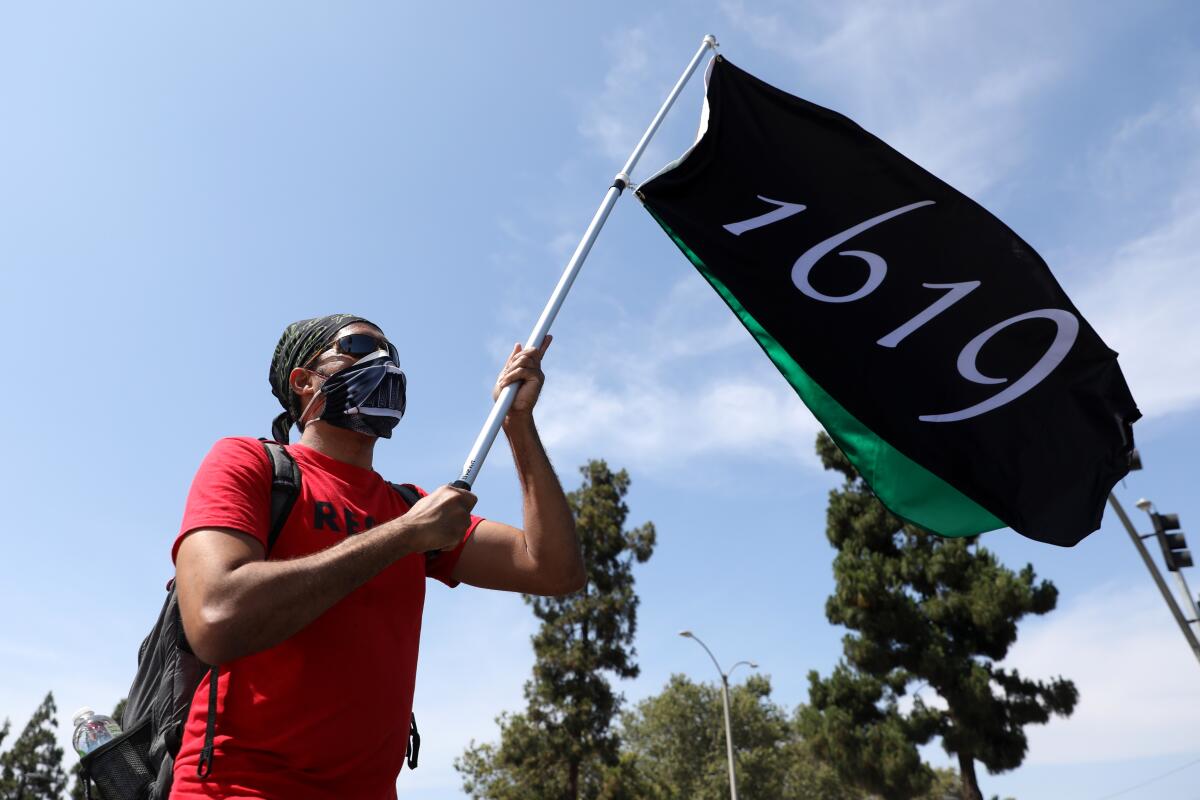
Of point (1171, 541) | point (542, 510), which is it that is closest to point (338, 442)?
point (542, 510)

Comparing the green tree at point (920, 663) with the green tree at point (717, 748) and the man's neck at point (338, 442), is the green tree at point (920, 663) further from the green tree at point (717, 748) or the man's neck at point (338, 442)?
the green tree at point (717, 748)

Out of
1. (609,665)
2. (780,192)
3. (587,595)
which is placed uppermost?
(587,595)

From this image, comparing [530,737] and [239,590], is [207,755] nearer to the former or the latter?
[239,590]

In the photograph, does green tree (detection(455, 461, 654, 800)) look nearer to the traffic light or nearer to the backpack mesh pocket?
the traffic light

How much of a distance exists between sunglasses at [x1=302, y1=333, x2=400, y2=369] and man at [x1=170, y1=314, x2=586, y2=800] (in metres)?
0.11

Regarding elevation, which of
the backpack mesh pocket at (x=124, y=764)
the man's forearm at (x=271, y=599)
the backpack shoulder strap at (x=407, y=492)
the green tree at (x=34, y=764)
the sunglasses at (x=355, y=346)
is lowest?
the backpack mesh pocket at (x=124, y=764)

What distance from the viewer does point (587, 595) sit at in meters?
31.9

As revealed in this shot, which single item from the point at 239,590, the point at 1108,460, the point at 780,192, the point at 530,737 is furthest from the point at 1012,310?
the point at 530,737

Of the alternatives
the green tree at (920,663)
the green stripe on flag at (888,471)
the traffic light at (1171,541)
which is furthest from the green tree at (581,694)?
the green stripe on flag at (888,471)

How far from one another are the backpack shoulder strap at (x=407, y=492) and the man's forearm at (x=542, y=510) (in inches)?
15.5

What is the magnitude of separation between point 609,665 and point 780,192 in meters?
28.3

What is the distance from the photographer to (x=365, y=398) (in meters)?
3.02

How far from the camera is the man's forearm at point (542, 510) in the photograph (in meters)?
3.16

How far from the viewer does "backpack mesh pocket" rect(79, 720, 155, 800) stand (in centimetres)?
241
